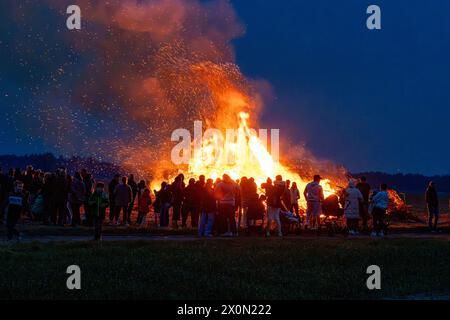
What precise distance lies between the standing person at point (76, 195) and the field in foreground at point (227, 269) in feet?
19.8

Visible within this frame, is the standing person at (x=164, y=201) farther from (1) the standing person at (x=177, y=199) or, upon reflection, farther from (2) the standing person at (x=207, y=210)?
(2) the standing person at (x=207, y=210)

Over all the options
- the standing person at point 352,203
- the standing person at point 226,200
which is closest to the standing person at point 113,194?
the standing person at point 226,200

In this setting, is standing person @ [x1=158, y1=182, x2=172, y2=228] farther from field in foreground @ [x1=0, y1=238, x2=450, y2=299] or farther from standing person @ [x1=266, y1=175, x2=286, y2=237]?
field in foreground @ [x1=0, y1=238, x2=450, y2=299]

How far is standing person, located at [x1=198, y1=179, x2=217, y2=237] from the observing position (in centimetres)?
1989

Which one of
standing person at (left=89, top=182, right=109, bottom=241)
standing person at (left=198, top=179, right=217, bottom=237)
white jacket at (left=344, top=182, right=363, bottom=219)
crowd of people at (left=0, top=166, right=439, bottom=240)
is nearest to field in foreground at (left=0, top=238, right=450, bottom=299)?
standing person at (left=89, top=182, right=109, bottom=241)

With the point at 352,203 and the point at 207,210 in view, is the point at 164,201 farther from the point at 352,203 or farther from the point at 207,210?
the point at 352,203

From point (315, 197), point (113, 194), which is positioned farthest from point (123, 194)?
Result: point (315, 197)

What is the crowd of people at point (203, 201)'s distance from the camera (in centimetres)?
1967

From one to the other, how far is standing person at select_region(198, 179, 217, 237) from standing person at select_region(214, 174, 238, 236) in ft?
0.81

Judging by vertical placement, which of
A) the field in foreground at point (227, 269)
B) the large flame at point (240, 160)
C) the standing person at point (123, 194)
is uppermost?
the large flame at point (240, 160)

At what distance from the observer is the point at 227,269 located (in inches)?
506

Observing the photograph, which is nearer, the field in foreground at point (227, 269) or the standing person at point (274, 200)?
the field in foreground at point (227, 269)
